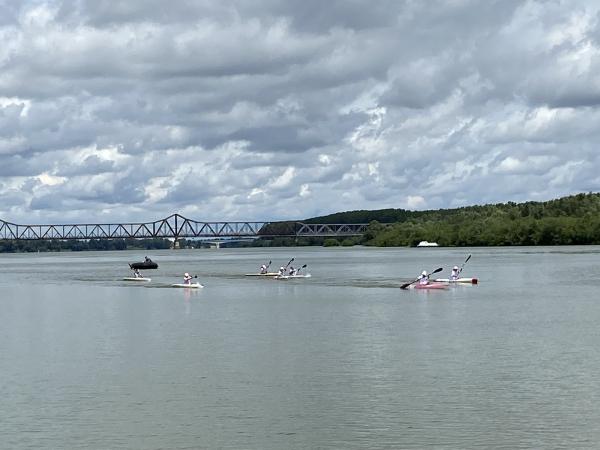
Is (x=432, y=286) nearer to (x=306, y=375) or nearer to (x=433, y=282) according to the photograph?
(x=433, y=282)

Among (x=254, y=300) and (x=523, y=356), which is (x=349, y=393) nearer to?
(x=523, y=356)

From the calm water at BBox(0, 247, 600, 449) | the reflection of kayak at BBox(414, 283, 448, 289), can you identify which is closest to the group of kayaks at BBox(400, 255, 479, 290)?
the reflection of kayak at BBox(414, 283, 448, 289)

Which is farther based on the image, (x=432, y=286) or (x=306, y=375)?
(x=432, y=286)

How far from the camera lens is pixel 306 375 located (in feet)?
106

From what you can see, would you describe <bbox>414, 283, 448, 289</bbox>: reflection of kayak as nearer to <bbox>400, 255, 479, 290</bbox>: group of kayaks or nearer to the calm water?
<bbox>400, 255, 479, 290</bbox>: group of kayaks

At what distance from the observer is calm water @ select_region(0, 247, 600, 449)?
24234mm

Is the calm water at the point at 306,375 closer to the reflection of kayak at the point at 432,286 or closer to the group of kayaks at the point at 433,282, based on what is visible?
the reflection of kayak at the point at 432,286

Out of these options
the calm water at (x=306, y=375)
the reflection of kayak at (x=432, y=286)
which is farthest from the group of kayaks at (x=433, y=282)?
the calm water at (x=306, y=375)

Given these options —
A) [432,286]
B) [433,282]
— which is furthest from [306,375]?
[433,282]

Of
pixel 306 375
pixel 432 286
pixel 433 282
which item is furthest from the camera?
pixel 433 282

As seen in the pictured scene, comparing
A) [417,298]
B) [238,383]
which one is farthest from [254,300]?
[238,383]

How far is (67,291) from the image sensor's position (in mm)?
80500

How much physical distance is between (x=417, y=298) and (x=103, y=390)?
3721 cm

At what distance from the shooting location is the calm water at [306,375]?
2423 cm
